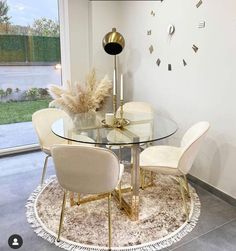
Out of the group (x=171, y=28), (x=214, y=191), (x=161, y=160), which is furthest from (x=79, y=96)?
(x=214, y=191)

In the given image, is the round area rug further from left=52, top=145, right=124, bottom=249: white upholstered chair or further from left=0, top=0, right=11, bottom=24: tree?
left=0, top=0, right=11, bottom=24: tree

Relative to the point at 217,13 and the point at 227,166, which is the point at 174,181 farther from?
the point at 217,13

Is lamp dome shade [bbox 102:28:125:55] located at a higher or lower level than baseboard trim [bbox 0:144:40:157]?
higher

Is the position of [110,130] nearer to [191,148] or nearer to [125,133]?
[125,133]

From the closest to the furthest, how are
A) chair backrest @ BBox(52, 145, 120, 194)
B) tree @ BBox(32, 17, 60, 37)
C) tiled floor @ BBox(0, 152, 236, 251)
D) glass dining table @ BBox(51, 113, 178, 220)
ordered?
chair backrest @ BBox(52, 145, 120, 194), tiled floor @ BBox(0, 152, 236, 251), glass dining table @ BBox(51, 113, 178, 220), tree @ BBox(32, 17, 60, 37)

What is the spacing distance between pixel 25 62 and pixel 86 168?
2.38m

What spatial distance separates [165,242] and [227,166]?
99 cm

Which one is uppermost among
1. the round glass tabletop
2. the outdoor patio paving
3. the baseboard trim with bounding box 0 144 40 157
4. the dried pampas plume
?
the dried pampas plume

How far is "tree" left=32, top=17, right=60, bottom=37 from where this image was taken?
3.52 meters

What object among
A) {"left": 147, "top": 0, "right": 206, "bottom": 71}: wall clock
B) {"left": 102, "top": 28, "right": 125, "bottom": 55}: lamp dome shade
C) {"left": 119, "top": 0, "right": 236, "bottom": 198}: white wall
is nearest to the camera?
{"left": 119, "top": 0, "right": 236, "bottom": 198}: white wall

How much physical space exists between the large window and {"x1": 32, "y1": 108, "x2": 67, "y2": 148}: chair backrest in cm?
99

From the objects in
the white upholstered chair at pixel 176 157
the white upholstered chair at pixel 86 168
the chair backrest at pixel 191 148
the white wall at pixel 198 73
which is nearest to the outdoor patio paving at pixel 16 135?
the white wall at pixel 198 73

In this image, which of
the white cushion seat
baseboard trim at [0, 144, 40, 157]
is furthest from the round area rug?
baseboard trim at [0, 144, 40, 157]

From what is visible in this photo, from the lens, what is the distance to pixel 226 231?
6.79 ft
